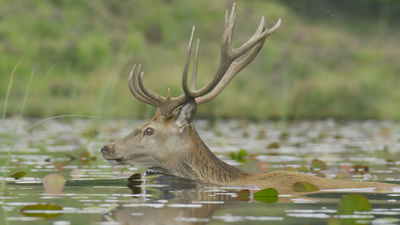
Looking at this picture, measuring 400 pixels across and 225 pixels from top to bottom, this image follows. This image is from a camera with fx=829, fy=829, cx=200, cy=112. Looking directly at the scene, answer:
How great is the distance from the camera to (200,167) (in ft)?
32.0

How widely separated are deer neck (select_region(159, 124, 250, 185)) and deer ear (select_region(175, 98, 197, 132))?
0.30ft

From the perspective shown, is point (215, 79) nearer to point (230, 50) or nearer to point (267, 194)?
point (230, 50)

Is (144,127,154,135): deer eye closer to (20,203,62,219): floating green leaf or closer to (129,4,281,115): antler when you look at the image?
(129,4,281,115): antler

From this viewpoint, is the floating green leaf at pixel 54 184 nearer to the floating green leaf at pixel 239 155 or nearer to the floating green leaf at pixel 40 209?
the floating green leaf at pixel 40 209

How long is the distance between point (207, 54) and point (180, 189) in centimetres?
3674

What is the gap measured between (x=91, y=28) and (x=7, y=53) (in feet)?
30.9

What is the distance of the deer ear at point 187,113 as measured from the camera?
31.8 ft

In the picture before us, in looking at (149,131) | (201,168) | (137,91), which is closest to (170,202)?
(201,168)

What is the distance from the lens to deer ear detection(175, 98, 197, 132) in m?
9.70

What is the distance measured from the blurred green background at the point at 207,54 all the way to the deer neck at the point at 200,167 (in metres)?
16.6

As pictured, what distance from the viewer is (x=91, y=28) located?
49312mm

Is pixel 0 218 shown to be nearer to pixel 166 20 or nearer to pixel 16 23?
pixel 16 23

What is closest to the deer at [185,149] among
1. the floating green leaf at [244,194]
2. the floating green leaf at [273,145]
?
the floating green leaf at [244,194]

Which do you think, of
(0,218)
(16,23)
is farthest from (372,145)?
(16,23)
